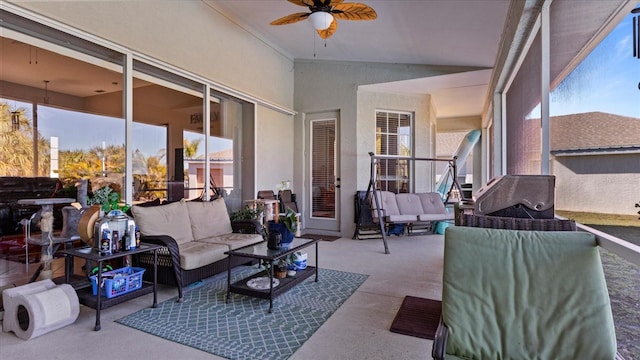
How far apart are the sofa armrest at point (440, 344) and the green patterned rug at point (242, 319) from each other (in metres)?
1.02

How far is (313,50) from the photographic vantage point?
20.7ft

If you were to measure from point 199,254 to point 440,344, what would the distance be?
2.39 meters

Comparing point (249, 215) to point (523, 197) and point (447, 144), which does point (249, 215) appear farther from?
point (447, 144)

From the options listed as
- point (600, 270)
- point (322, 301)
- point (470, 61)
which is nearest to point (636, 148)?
point (600, 270)

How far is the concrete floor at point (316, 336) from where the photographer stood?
2129mm

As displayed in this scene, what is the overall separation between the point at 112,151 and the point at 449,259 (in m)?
3.86

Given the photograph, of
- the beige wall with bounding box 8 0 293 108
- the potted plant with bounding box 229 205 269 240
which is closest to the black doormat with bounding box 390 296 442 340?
the potted plant with bounding box 229 205 269 240

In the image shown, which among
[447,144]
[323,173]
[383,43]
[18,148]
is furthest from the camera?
[447,144]

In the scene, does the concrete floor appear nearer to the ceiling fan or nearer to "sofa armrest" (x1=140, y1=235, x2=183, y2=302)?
"sofa armrest" (x1=140, y1=235, x2=183, y2=302)

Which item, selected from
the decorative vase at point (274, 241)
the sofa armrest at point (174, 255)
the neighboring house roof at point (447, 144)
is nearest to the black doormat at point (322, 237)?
the decorative vase at point (274, 241)

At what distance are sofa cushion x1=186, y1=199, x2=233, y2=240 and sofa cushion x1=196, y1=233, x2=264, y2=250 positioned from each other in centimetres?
10

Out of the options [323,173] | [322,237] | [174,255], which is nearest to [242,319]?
[174,255]

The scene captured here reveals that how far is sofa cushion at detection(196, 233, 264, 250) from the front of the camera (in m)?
3.58

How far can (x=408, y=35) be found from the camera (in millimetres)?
4914
